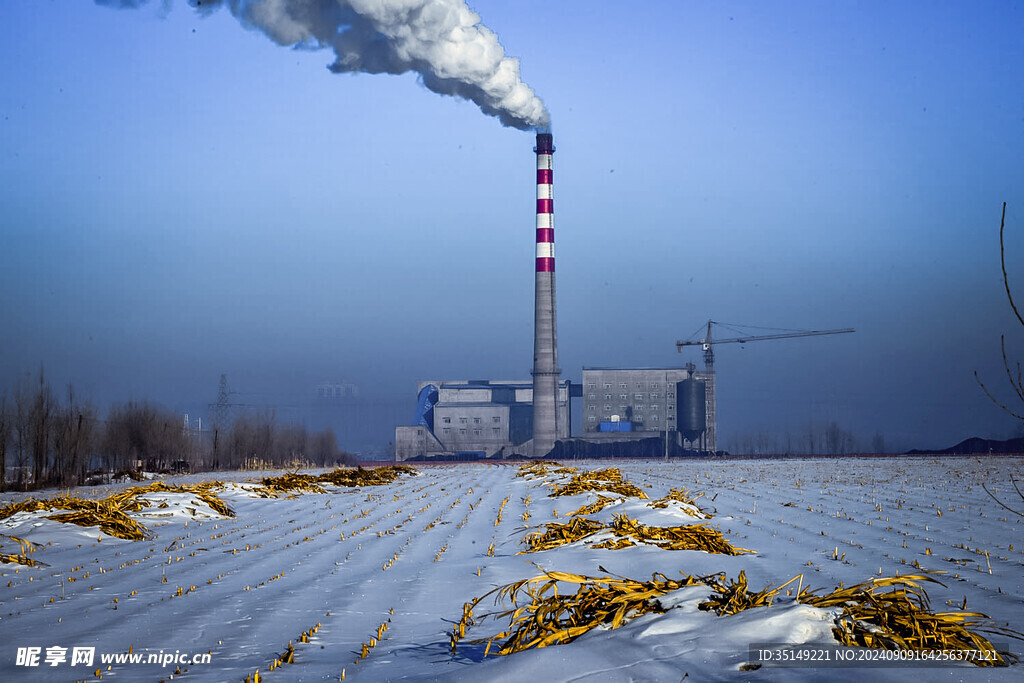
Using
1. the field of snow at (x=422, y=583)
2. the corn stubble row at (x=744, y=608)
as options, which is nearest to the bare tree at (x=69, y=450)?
the field of snow at (x=422, y=583)

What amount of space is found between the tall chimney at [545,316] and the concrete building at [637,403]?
986 centimetres

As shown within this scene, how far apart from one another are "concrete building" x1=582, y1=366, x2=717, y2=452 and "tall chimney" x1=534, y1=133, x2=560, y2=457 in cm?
986

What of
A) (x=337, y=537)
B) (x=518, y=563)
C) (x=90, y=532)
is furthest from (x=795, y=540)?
(x=90, y=532)

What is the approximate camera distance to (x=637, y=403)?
187ft

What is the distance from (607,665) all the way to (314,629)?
1.79 m

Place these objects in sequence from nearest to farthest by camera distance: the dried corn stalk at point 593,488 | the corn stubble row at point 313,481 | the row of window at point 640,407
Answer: the dried corn stalk at point 593,488, the corn stubble row at point 313,481, the row of window at point 640,407

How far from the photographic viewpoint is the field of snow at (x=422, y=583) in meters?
3.01

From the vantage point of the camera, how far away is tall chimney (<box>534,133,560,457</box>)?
136 feet

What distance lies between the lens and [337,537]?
299 inches

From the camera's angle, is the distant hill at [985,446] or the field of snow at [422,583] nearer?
the field of snow at [422,583]

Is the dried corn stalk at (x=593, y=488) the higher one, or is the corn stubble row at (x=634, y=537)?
the corn stubble row at (x=634, y=537)

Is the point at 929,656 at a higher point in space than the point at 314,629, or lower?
higher

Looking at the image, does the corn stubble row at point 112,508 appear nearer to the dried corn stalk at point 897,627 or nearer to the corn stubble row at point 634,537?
the corn stubble row at point 634,537

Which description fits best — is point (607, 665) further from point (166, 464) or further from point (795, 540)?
point (166, 464)
